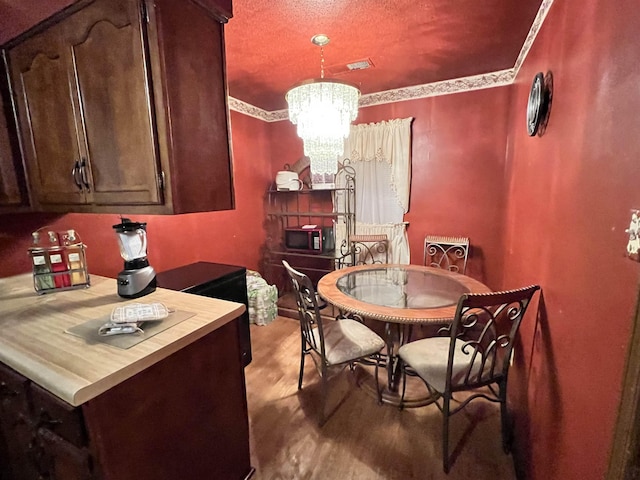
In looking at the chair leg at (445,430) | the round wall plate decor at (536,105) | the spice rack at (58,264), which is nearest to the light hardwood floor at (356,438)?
the chair leg at (445,430)

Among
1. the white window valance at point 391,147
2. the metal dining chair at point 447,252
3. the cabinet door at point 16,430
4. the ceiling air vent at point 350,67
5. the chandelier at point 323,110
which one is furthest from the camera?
the white window valance at point 391,147

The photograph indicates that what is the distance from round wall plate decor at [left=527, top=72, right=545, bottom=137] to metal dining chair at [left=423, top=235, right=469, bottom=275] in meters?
1.36

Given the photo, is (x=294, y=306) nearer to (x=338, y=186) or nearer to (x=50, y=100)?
(x=338, y=186)

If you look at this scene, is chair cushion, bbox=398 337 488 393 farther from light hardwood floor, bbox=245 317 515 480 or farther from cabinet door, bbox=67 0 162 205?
cabinet door, bbox=67 0 162 205

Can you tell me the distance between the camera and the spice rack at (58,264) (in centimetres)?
144

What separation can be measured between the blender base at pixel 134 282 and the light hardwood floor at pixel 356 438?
1083mm

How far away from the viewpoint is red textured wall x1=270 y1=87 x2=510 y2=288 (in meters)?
2.77

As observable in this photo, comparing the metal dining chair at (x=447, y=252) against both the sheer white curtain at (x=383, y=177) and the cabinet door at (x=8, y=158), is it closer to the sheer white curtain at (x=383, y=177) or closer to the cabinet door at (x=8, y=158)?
the sheer white curtain at (x=383, y=177)

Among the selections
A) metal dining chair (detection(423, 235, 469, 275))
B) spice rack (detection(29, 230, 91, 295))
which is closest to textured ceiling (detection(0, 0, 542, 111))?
spice rack (detection(29, 230, 91, 295))

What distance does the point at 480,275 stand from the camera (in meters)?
2.99

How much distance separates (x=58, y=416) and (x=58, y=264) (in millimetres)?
986

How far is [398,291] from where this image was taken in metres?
2.04

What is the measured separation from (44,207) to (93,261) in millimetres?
596

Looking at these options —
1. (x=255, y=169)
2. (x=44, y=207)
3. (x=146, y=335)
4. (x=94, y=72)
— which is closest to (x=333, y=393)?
(x=146, y=335)
